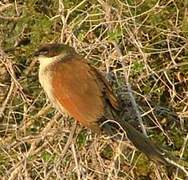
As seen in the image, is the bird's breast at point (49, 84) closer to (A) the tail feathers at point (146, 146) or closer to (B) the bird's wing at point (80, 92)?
(B) the bird's wing at point (80, 92)

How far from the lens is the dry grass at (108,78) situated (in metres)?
3.99

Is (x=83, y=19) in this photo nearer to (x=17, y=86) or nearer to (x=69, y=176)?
(x=17, y=86)

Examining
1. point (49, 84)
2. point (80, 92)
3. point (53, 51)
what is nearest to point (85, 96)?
point (80, 92)

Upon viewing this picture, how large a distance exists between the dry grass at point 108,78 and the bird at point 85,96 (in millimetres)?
92

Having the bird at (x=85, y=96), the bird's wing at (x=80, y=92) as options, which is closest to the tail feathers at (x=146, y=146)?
the bird at (x=85, y=96)

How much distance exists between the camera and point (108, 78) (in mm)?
4215

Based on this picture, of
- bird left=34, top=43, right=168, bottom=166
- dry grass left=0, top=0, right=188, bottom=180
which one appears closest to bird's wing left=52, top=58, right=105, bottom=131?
bird left=34, top=43, right=168, bottom=166

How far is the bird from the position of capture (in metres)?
3.87

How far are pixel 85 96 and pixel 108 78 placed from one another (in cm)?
31

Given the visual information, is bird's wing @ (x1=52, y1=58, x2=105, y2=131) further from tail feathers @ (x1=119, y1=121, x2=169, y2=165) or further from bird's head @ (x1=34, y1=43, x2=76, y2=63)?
tail feathers @ (x1=119, y1=121, x2=169, y2=165)

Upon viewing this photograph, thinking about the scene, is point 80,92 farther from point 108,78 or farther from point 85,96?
point 108,78

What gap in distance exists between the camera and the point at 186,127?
4.45m

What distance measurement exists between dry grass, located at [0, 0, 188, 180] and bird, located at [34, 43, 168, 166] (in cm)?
9

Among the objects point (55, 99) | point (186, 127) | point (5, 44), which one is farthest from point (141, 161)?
point (5, 44)
